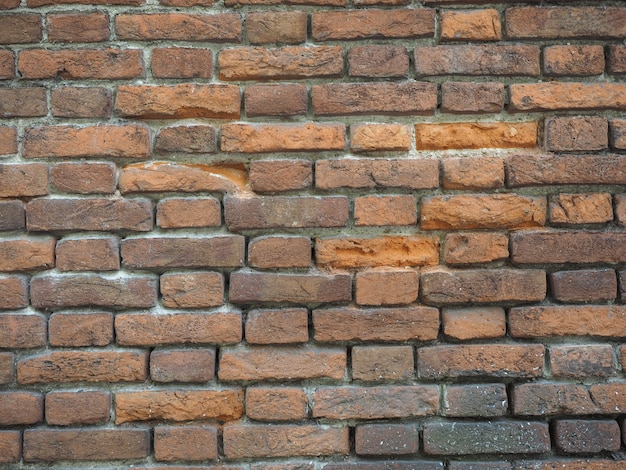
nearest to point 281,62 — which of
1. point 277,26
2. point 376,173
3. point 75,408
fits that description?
point 277,26

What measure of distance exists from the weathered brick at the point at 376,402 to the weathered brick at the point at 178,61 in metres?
0.92

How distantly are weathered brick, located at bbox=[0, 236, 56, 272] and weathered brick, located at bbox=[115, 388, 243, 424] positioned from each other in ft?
1.34

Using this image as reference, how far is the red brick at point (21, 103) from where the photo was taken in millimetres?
1658

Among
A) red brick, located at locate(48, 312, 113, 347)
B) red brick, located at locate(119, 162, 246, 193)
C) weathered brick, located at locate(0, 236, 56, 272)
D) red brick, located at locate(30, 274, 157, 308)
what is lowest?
red brick, located at locate(48, 312, 113, 347)

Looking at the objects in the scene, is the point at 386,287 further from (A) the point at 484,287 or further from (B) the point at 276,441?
(B) the point at 276,441

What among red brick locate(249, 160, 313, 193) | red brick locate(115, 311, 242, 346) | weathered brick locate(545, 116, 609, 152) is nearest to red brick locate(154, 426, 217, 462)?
red brick locate(115, 311, 242, 346)

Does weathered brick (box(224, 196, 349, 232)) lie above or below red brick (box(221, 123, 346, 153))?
below

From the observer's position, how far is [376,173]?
5.43 feet

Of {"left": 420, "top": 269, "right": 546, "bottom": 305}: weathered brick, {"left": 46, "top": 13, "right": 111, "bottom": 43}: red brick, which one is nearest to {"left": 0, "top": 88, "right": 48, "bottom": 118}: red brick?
{"left": 46, "top": 13, "right": 111, "bottom": 43}: red brick

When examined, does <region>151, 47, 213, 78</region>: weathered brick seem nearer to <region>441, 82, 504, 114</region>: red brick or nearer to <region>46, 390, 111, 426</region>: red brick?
<region>441, 82, 504, 114</region>: red brick

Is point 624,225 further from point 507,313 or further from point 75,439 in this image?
point 75,439

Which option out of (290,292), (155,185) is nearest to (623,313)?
(290,292)

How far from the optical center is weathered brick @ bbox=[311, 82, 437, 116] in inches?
65.3

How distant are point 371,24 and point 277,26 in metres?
0.25
